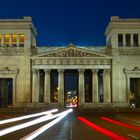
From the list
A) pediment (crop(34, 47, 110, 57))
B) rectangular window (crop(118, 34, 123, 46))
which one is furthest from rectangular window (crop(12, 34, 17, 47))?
rectangular window (crop(118, 34, 123, 46))

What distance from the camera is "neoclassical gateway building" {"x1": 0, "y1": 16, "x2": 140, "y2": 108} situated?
93.3 meters

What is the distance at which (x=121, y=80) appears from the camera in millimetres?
94625

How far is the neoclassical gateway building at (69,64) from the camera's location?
9331 centimetres

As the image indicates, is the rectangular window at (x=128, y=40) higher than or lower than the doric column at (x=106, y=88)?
higher

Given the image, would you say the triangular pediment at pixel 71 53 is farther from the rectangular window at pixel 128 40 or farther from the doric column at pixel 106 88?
the rectangular window at pixel 128 40

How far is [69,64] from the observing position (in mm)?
94875

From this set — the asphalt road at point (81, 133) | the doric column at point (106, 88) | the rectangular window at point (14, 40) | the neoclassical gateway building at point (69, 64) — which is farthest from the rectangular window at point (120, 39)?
the asphalt road at point (81, 133)

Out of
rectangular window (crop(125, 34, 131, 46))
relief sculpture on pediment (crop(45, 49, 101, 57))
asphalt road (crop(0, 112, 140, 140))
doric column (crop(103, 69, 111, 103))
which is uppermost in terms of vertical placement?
rectangular window (crop(125, 34, 131, 46))

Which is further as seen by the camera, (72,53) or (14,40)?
(14,40)

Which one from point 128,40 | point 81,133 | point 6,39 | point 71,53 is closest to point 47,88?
point 71,53

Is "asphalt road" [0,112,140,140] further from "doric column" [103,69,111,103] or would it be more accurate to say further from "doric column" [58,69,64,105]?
"doric column" [103,69,111,103]

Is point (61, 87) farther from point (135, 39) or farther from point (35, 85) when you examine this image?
point (135, 39)

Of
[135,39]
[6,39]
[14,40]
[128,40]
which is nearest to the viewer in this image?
[6,39]

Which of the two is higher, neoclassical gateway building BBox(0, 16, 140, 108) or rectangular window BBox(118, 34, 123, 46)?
rectangular window BBox(118, 34, 123, 46)
